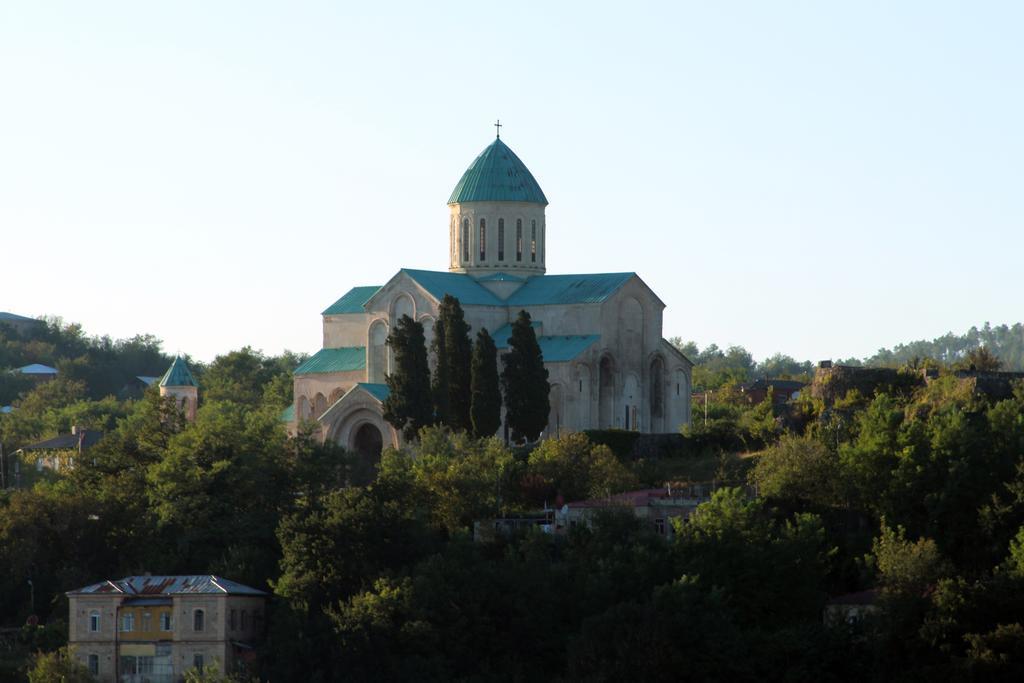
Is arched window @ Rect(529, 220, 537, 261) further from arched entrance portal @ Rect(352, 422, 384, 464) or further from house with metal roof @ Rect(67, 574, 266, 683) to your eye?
house with metal roof @ Rect(67, 574, 266, 683)

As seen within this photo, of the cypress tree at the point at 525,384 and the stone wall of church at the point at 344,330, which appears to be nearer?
the cypress tree at the point at 525,384

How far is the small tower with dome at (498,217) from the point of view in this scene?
64.2 m

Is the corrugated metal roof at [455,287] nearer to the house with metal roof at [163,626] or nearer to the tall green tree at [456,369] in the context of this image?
the tall green tree at [456,369]

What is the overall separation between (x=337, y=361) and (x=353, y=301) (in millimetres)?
2734

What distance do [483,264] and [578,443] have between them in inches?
462

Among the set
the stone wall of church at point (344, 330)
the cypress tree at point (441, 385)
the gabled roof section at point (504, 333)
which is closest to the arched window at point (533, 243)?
the gabled roof section at point (504, 333)

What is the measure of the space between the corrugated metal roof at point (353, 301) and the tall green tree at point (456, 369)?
8.80 m

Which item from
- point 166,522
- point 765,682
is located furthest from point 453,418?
point 765,682

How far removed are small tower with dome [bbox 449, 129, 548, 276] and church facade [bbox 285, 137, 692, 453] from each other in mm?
28

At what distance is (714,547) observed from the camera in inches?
1807

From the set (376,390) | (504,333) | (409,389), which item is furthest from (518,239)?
(409,389)

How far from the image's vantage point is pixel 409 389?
5869 centimetres

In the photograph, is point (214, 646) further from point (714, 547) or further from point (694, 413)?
point (694, 413)

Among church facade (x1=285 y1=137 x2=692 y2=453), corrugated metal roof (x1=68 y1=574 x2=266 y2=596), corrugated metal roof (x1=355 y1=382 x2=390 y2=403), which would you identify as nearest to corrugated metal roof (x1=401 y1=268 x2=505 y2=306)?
church facade (x1=285 y1=137 x2=692 y2=453)
